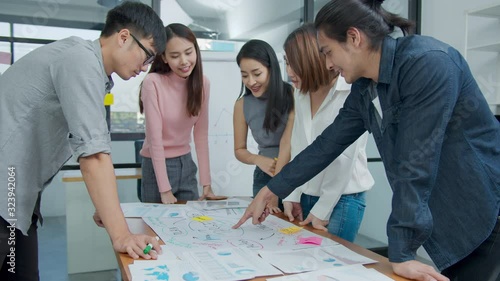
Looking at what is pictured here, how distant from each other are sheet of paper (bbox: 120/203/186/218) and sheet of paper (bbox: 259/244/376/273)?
0.51m

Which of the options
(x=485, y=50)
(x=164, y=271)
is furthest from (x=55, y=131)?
(x=485, y=50)

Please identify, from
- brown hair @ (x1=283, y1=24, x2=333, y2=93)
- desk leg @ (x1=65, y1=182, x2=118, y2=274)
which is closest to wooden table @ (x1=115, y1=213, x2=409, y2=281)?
brown hair @ (x1=283, y1=24, x2=333, y2=93)

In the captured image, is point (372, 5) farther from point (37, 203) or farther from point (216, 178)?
point (216, 178)

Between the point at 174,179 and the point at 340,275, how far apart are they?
1086 mm

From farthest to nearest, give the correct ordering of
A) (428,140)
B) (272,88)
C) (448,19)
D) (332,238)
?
(448,19) → (272,88) → (332,238) → (428,140)

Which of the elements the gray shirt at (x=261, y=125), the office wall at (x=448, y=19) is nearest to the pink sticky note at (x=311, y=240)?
the gray shirt at (x=261, y=125)

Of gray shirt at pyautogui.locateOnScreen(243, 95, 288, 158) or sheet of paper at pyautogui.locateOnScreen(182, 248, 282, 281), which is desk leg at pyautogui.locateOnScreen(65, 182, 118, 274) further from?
sheet of paper at pyautogui.locateOnScreen(182, 248, 282, 281)

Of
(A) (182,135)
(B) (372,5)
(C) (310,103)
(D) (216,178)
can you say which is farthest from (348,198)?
(D) (216,178)

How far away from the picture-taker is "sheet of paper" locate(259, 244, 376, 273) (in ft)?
3.00

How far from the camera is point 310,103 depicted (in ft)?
4.88

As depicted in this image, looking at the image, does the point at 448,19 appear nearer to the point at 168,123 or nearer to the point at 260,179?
the point at 260,179

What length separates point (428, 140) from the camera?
81cm

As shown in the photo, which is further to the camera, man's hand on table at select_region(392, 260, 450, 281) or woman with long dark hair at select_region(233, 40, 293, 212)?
woman with long dark hair at select_region(233, 40, 293, 212)

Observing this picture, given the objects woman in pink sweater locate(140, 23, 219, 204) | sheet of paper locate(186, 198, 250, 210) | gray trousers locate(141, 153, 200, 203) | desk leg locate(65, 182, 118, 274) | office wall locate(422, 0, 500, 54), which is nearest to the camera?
sheet of paper locate(186, 198, 250, 210)
